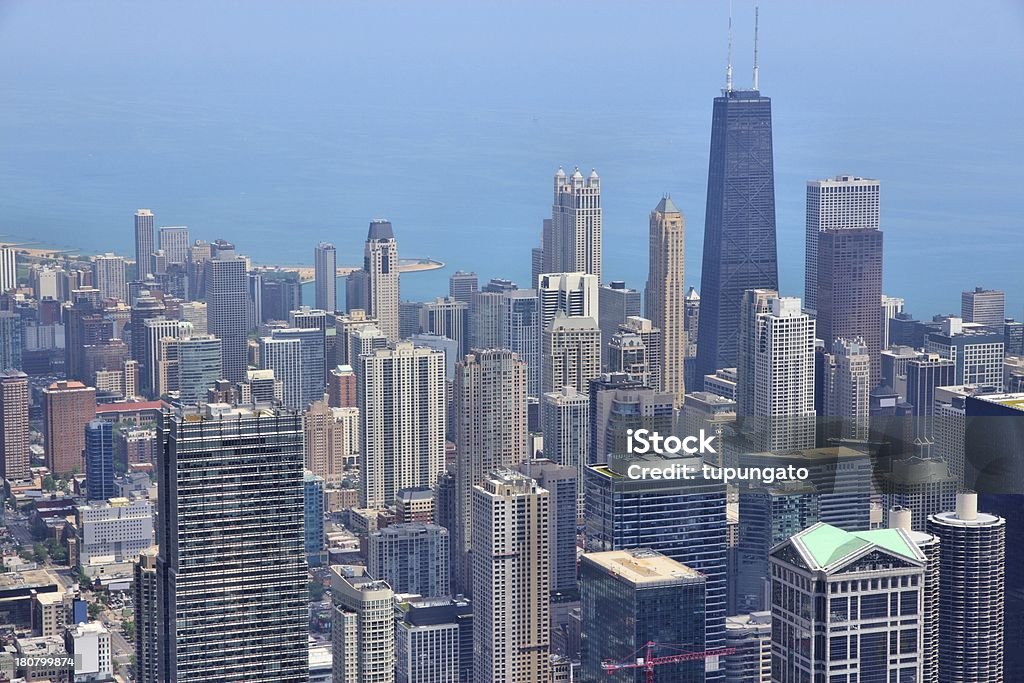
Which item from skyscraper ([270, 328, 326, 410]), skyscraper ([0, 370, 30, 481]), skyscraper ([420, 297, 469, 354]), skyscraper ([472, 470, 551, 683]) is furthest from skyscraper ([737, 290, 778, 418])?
skyscraper ([0, 370, 30, 481])

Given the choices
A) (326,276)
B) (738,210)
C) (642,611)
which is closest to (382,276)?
(326,276)

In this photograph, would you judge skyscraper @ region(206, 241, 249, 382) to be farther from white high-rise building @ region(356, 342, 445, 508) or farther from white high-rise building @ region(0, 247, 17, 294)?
white high-rise building @ region(0, 247, 17, 294)

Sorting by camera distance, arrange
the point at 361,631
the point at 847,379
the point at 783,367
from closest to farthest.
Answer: the point at 361,631, the point at 847,379, the point at 783,367

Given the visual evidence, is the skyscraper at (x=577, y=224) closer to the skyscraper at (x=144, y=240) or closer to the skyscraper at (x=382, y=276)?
the skyscraper at (x=382, y=276)

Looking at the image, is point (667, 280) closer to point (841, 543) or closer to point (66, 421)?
point (66, 421)

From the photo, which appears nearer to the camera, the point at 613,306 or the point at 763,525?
the point at 763,525

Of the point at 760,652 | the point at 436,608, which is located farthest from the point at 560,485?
the point at 760,652

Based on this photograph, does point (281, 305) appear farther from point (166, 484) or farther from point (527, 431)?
point (166, 484)
